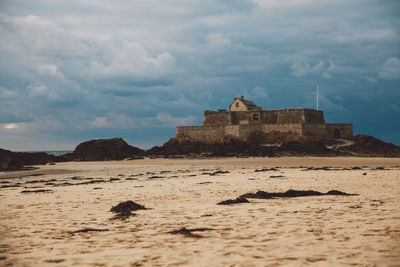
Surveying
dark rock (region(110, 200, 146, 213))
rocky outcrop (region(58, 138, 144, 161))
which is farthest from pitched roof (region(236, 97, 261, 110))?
dark rock (region(110, 200, 146, 213))

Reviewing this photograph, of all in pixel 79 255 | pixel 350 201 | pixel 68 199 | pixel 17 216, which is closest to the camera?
pixel 79 255

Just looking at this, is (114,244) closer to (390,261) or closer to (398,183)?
(390,261)

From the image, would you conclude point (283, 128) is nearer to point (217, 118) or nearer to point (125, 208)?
point (217, 118)

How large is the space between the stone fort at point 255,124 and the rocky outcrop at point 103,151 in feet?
30.6

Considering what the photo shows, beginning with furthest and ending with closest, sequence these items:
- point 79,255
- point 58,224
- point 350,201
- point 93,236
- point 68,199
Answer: point 68,199 < point 350,201 < point 58,224 < point 93,236 < point 79,255

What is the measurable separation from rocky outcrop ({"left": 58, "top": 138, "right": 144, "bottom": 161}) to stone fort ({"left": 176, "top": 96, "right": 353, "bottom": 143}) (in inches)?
368

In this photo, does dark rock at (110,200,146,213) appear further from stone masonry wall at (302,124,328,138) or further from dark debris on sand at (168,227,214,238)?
stone masonry wall at (302,124,328,138)

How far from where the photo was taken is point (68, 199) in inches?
437

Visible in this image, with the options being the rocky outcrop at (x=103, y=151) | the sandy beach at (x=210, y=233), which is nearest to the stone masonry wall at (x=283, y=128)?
the rocky outcrop at (x=103, y=151)

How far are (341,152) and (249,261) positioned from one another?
40.7m

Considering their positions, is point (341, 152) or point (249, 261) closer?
point (249, 261)

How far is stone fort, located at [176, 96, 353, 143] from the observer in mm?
51312

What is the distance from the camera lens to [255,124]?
174ft

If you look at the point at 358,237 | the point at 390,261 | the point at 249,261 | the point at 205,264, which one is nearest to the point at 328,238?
the point at 358,237
